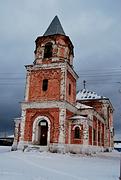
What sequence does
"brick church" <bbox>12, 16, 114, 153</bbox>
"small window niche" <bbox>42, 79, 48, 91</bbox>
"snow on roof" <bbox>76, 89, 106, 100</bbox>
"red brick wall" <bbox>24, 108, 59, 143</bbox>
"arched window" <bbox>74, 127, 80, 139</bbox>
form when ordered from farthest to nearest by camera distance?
"snow on roof" <bbox>76, 89, 106, 100</bbox>
"small window niche" <bbox>42, 79, 48, 91</bbox>
"arched window" <bbox>74, 127, 80, 139</bbox>
"brick church" <bbox>12, 16, 114, 153</bbox>
"red brick wall" <bbox>24, 108, 59, 143</bbox>

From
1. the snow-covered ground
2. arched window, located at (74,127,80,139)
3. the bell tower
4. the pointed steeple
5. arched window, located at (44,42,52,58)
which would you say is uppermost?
the pointed steeple

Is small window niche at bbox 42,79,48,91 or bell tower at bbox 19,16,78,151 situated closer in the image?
bell tower at bbox 19,16,78,151

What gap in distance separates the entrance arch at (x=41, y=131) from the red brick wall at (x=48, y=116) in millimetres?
356

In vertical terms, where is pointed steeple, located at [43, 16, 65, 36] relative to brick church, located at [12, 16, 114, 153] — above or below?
above

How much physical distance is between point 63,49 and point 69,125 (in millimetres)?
8622

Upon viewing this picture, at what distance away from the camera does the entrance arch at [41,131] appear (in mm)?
25295

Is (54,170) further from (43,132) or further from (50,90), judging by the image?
(43,132)

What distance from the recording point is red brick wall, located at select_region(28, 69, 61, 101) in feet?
85.0

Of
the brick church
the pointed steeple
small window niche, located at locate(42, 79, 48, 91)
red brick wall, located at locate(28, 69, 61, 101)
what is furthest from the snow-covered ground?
the pointed steeple

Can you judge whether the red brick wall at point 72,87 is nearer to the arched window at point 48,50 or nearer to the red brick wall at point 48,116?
the red brick wall at point 48,116

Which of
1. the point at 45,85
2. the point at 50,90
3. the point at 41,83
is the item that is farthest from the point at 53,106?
the point at 41,83

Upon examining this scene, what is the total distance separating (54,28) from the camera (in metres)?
28.5

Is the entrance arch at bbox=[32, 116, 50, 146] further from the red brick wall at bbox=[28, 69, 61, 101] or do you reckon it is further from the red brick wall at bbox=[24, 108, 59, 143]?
the red brick wall at bbox=[28, 69, 61, 101]

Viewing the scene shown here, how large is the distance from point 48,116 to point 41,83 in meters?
3.95
